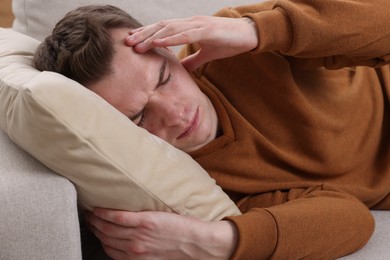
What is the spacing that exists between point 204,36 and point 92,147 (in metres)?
0.43

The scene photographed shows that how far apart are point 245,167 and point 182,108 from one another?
226 mm

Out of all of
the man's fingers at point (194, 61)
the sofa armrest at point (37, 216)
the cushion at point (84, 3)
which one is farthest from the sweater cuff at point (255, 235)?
the cushion at point (84, 3)

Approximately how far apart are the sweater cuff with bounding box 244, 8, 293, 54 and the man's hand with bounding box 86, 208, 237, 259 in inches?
16.6

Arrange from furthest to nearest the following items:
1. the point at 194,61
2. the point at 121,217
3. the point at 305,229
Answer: the point at 194,61 → the point at 305,229 → the point at 121,217

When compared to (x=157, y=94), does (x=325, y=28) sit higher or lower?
higher

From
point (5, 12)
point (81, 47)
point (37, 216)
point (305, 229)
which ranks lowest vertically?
point (5, 12)

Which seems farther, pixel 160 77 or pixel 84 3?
pixel 84 3

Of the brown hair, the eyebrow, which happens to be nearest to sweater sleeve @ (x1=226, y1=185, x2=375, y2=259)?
the eyebrow

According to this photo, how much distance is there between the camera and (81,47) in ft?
4.63

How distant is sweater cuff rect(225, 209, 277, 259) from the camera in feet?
4.25

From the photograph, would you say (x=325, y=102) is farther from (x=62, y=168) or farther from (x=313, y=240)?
(x=62, y=168)

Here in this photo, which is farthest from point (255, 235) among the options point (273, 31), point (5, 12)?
point (5, 12)

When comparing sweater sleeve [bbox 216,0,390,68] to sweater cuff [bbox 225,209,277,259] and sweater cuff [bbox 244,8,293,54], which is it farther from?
sweater cuff [bbox 225,209,277,259]

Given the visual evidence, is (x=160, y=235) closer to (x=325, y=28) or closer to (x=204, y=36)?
(x=204, y=36)
